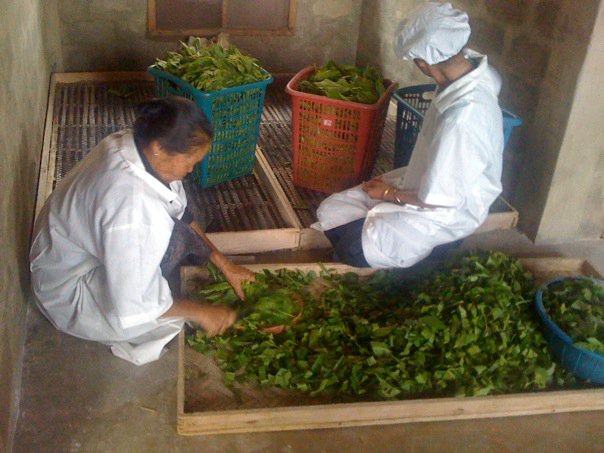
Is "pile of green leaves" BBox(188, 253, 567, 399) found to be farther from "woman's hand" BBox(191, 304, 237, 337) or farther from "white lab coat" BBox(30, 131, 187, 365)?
"white lab coat" BBox(30, 131, 187, 365)

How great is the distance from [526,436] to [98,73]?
423cm

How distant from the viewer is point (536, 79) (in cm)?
309

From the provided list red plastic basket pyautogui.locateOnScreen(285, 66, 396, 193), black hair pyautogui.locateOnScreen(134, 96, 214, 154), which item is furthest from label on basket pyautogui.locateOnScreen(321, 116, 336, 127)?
black hair pyautogui.locateOnScreen(134, 96, 214, 154)

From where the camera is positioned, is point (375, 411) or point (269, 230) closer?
point (375, 411)

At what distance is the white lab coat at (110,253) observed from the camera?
1900 mm

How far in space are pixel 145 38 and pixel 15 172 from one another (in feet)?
9.91

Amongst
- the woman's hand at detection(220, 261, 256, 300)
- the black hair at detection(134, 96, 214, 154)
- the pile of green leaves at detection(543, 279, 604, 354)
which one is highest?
the black hair at detection(134, 96, 214, 154)

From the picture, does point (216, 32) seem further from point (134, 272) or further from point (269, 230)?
point (134, 272)

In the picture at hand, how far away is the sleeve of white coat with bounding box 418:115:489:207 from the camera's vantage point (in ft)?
7.62

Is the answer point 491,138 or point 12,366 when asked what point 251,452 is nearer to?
point 12,366

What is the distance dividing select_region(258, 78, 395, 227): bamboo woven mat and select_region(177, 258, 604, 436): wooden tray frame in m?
1.31

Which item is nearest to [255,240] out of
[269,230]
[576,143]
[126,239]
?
[269,230]

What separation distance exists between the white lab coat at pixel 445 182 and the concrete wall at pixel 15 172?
1.30m

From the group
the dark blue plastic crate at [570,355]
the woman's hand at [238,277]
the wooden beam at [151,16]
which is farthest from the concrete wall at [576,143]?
the wooden beam at [151,16]
